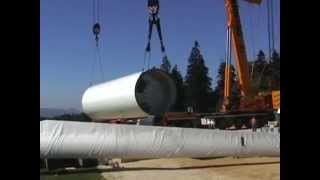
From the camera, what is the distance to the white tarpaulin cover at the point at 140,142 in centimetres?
988

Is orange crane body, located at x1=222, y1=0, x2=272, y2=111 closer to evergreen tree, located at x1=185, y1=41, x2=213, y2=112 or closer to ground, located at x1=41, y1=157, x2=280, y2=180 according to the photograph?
ground, located at x1=41, y1=157, x2=280, y2=180

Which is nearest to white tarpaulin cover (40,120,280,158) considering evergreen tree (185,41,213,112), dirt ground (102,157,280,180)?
dirt ground (102,157,280,180)

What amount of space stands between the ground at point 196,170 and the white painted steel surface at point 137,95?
3.86m

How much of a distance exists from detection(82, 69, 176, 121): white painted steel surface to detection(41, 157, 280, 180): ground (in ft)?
12.7

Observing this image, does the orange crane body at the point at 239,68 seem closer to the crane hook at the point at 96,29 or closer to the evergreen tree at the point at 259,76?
the evergreen tree at the point at 259,76

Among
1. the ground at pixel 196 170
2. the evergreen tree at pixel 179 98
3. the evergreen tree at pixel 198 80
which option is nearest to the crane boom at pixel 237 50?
the evergreen tree at pixel 179 98

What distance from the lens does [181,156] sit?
1044 cm

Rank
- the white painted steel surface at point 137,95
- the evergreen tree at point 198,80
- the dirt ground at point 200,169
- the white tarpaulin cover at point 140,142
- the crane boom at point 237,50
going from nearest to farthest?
the dirt ground at point 200,169, the white tarpaulin cover at point 140,142, the crane boom at point 237,50, the white painted steel surface at point 137,95, the evergreen tree at point 198,80

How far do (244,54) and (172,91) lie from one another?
8.05ft

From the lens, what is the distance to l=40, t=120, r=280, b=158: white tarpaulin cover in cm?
988

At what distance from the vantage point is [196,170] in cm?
975

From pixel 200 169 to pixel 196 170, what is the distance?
16cm
